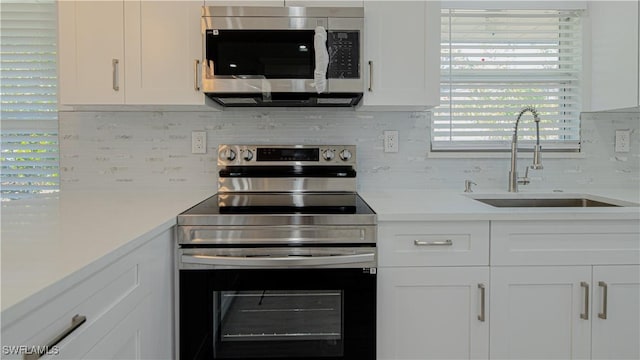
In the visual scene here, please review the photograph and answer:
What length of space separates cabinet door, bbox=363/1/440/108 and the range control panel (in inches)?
13.7

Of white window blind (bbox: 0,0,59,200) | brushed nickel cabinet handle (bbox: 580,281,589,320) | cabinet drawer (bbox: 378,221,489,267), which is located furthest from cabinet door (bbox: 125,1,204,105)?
brushed nickel cabinet handle (bbox: 580,281,589,320)

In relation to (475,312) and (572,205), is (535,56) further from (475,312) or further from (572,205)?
(475,312)

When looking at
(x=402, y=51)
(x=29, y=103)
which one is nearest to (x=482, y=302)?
(x=402, y=51)

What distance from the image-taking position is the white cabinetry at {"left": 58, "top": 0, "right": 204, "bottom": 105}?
1925mm

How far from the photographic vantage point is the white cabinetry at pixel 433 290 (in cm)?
163

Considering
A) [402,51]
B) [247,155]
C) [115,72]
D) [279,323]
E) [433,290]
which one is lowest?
[279,323]

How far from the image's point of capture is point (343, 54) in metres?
1.89

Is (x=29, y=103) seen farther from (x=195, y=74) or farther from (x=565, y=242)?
(x=565, y=242)

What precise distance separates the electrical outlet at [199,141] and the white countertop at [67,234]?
303 millimetres

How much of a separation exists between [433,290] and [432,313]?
9 centimetres

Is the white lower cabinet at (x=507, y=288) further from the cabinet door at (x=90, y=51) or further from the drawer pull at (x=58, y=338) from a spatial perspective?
the cabinet door at (x=90, y=51)

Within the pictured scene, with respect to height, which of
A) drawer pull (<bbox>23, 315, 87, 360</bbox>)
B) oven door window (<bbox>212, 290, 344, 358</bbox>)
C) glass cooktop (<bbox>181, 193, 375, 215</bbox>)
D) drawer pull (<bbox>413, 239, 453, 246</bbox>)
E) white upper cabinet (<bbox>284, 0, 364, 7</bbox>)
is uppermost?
white upper cabinet (<bbox>284, 0, 364, 7</bbox>)

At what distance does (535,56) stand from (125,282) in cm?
225

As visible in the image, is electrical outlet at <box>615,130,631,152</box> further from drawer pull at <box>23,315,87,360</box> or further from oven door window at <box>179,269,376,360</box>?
drawer pull at <box>23,315,87,360</box>
